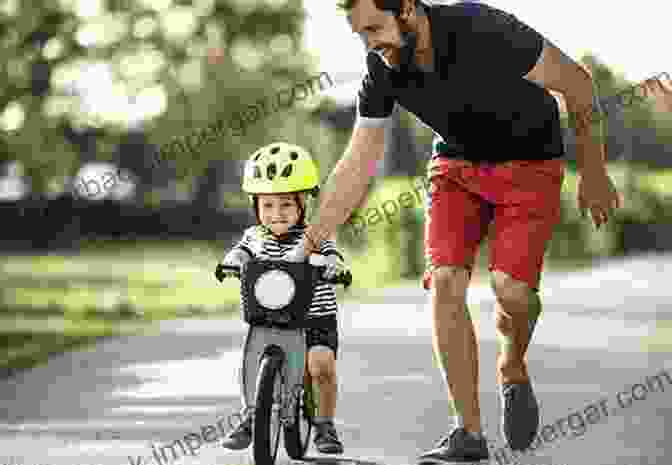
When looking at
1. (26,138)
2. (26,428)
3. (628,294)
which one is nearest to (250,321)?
(26,428)

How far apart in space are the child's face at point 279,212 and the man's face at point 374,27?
887 mm

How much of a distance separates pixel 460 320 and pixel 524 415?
1.91 ft

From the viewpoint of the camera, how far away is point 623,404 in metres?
9.14

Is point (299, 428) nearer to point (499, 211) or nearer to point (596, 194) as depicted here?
point (499, 211)

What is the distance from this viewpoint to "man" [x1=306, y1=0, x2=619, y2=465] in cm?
649

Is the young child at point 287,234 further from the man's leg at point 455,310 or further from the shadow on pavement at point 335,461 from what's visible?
the man's leg at point 455,310

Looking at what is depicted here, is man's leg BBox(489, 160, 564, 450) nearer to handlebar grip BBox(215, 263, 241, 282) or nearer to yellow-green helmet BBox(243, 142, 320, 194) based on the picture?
yellow-green helmet BBox(243, 142, 320, 194)

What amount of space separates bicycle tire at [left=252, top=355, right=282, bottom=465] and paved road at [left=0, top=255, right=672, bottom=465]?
598mm

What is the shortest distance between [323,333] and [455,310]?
61cm

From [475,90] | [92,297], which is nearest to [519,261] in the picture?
[475,90]

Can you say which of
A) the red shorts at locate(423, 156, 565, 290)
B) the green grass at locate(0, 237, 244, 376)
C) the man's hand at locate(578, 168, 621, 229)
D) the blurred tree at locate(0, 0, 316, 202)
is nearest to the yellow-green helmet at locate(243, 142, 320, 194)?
the red shorts at locate(423, 156, 565, 290)

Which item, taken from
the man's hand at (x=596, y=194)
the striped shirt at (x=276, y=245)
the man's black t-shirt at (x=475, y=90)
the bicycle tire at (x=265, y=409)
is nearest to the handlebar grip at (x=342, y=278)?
the striped shirt at (x=276, y=245)

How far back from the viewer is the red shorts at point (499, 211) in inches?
269

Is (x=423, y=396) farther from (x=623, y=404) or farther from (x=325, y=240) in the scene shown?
(x=325, y=240)
